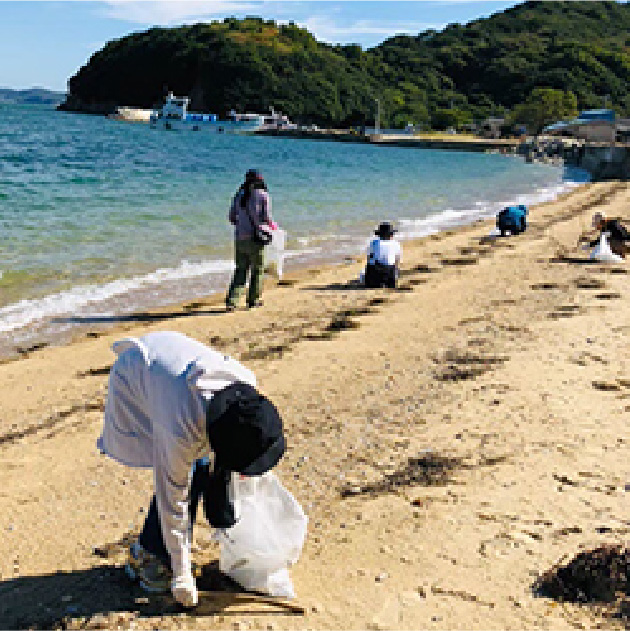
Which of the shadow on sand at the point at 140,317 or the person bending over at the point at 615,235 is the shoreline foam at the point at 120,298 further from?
the person bending over at the point at 615,235

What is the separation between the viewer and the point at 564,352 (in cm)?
659

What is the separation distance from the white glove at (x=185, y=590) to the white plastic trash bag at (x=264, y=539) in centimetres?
22

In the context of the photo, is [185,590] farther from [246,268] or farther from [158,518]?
[246,268]

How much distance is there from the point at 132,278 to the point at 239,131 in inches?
Answer: 3970

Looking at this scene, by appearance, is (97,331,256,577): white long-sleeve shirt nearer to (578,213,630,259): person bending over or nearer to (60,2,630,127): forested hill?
(578,213,630,259): person bending over

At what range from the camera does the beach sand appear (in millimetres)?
3311

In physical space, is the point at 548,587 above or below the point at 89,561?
above

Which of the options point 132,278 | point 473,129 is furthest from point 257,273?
point 473,129

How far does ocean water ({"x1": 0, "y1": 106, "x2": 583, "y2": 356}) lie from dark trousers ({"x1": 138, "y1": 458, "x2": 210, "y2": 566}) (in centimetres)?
550

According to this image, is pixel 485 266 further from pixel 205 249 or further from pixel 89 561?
pixel 89 561

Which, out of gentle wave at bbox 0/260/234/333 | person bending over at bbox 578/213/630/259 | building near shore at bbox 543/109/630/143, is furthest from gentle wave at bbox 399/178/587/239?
building near shore at bbox 543/109/630/143

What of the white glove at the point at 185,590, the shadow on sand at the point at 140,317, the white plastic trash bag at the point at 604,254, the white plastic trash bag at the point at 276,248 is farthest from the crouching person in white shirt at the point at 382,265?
the white glove at the point at 185,590

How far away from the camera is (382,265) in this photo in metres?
10.8

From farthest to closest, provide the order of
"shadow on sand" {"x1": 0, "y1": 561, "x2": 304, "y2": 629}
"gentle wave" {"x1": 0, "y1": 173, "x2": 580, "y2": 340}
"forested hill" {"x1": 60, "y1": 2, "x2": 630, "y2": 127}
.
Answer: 1. "forested hill" {"x1": 60, "y1": 2, "x2": 630, "y2": 127}
2. "gentle wave" {"x1": 0, "y1": 173, "x2": 580, "y2": 340}
3. "shadow on sand" {"x1": 0, "y1": 561, "x2": 304, "y2": 629}
